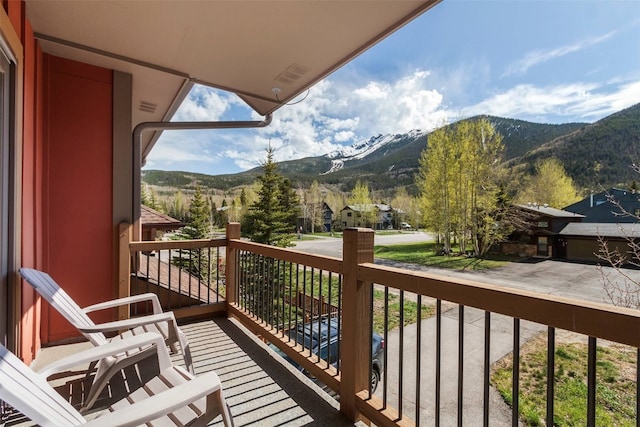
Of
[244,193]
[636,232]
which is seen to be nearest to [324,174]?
[244,193]

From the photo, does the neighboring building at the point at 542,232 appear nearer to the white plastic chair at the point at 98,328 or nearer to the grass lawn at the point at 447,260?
the grass lawn at the point at 447,260

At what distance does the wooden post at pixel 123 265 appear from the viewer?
310cm

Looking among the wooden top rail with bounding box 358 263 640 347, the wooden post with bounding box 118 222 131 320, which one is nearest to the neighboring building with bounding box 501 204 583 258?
the wooden top rail with bounding box 358 263 640 347

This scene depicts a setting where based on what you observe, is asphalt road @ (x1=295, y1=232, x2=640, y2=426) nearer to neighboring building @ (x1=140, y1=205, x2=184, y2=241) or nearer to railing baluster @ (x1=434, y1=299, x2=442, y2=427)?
railing baluster @ (x1=434, y1=299, x2=442, y2=427)

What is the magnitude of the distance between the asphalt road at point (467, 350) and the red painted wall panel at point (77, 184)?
213 cm

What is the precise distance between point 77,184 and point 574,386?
8.53 m

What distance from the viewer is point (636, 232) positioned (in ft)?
33.3

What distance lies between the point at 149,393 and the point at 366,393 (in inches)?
44.5

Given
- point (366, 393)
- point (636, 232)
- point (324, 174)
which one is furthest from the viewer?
point (324, 174)

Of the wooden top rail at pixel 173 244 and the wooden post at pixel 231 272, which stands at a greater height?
the wooden top rail at pixel 173 244

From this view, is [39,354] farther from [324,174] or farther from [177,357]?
[324,174]

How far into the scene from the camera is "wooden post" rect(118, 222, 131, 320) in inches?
122

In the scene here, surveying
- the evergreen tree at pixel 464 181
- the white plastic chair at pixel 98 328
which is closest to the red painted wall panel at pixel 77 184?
the white plastic chair at pixel 98 328

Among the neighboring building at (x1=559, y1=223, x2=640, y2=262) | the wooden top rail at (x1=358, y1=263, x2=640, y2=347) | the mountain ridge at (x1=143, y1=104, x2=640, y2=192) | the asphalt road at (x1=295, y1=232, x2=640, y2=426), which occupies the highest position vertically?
the mountain ridge at (x1=143, y1=104, x2=640, y2=192)
